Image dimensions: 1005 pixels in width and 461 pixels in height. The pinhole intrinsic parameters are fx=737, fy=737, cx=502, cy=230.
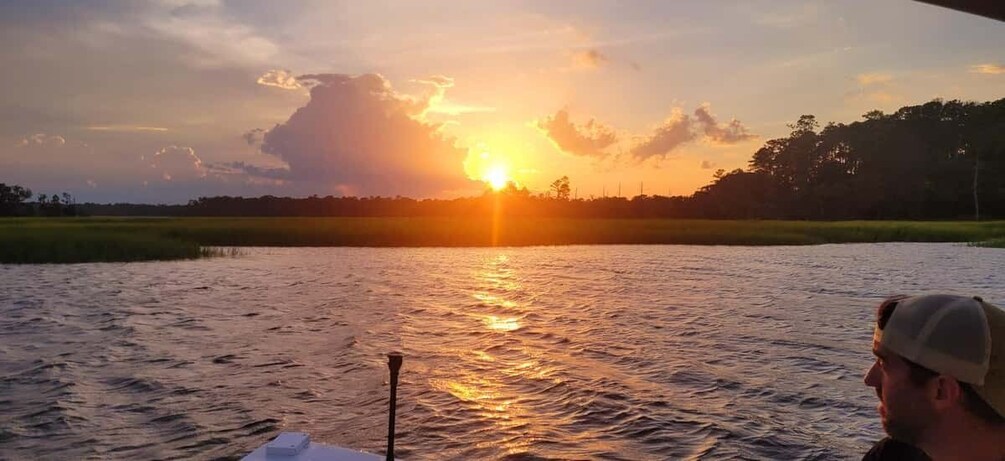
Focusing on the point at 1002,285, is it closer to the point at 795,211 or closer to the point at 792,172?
the point at 795,211

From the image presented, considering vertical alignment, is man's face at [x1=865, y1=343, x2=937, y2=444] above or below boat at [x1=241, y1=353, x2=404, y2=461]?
above

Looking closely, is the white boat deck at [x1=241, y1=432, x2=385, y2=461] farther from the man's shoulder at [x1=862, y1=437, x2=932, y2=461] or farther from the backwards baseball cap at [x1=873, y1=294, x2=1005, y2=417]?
the backwards baseball cap at [x1=873, y1=294, x2=1005, y2=417]

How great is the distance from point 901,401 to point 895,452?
13.6 inches

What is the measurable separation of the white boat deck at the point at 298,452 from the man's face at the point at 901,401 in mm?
4211

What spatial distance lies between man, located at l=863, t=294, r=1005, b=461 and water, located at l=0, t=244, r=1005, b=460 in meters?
6.68

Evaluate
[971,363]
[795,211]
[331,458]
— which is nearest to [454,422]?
[331,458]

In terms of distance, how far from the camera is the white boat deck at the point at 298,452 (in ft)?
17.9

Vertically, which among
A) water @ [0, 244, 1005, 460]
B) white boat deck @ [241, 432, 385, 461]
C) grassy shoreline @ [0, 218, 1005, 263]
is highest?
grassy shoreline @ [0, 218, 1005, 263]

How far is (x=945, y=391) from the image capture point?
2152 mm

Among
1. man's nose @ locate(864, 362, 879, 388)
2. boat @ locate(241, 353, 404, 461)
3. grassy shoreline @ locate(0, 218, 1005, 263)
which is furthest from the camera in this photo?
grassy shoreline @ locate(0, 218, 1005, 263)

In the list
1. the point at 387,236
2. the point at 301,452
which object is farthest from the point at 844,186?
the point at 301,452

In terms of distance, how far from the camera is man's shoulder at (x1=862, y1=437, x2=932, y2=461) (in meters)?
2.40

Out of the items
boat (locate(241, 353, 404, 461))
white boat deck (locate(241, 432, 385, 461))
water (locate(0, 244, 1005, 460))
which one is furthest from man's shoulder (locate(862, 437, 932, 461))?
water (locate(0, 244, 1005, 460))

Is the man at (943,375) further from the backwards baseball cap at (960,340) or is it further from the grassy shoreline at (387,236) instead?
the grassy shoreline at (387,236)
